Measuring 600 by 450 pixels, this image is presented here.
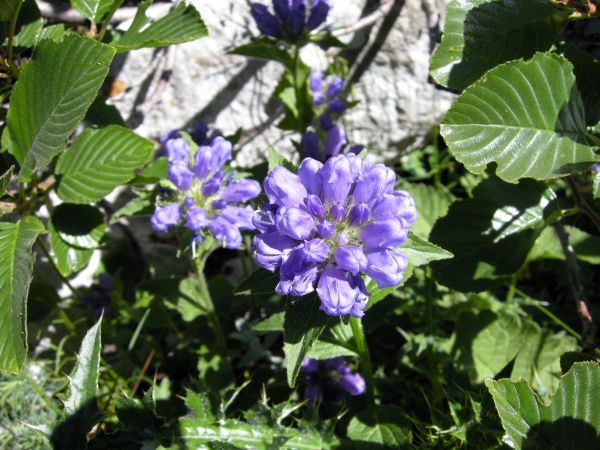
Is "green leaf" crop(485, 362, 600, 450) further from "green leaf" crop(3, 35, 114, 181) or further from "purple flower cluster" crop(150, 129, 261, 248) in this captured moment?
"green leaf" crop(3, 35, 114, 181)


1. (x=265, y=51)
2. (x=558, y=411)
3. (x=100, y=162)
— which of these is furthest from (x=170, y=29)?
(x=558, y=411)

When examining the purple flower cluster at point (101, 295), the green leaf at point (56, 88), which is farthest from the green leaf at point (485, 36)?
the purple flower cluster at point (101, 295)

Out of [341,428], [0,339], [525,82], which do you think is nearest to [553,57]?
[525,82]

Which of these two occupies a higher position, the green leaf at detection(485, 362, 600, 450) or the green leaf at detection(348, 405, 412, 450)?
the green leaf at detection(485, 362, 600, 450)

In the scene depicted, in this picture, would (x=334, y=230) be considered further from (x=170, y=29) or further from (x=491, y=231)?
(x=170, y=29)

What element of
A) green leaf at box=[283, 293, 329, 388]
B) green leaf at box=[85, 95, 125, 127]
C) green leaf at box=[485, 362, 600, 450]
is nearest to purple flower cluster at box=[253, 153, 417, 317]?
green leaf at box=[283, 293, 329, 388]

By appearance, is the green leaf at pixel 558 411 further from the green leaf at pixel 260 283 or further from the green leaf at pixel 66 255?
the green leaf at pixel 66 255
